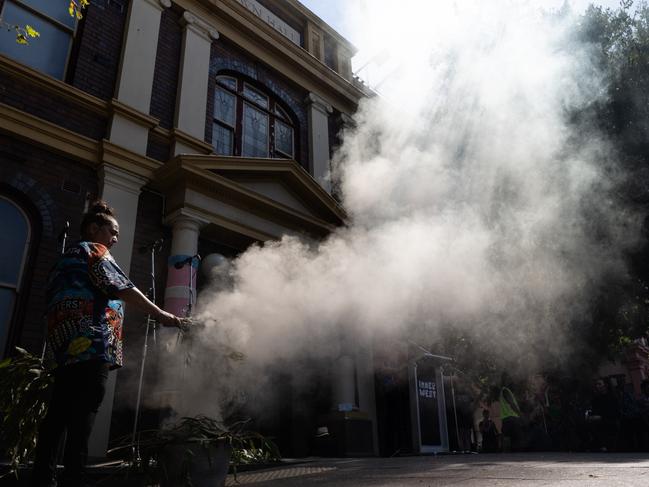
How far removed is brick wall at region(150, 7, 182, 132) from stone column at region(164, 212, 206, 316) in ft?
5.42

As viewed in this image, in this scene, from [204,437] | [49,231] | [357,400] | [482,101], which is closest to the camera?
[204,437]

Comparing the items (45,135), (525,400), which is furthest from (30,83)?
(525,400)

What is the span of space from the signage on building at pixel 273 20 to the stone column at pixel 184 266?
475 cm

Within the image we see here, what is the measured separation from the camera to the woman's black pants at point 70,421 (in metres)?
2.32

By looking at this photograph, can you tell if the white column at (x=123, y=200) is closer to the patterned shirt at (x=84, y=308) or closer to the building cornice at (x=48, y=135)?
the building cornice at (x=48, y=135)

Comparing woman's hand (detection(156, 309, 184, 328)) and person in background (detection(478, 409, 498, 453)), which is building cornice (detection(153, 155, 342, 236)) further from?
person in background (detection(478, 409, 498, 453))

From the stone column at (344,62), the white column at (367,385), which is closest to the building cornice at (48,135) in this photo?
the white column at (367,385)

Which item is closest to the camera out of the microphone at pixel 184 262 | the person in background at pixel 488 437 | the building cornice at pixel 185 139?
the microphone at pixel 184 262

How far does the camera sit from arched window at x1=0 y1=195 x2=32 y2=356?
5484mm

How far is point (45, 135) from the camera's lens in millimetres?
6062

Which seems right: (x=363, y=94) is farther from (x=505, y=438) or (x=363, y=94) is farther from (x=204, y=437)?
(x=204, y=437)

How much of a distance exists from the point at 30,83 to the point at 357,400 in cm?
605

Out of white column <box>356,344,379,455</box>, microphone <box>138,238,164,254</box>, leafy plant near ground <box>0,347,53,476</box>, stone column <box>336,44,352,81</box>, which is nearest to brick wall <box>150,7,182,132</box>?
microphone <box>138,238,164,254</box>

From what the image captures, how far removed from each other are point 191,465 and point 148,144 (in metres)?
5.32
